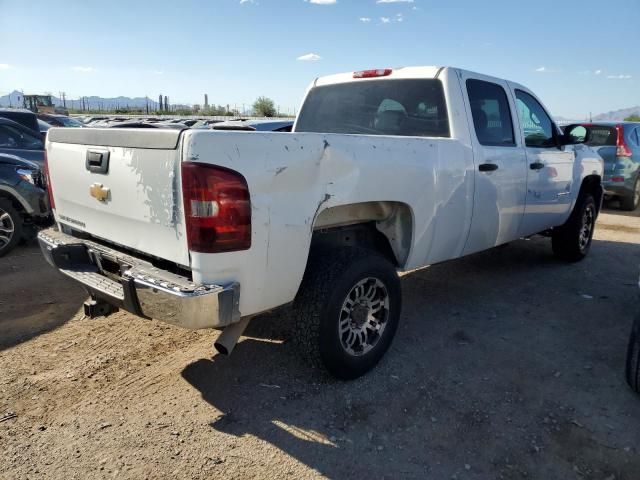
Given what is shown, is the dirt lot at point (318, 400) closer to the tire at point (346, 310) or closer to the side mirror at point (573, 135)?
the tire at point (346, 310)

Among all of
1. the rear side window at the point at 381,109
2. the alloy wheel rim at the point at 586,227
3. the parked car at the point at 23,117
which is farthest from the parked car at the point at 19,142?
the alloy wheel rim at the point at 586,227

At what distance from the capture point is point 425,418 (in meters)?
2.92

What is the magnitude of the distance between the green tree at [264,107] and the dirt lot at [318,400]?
4475 centimetres

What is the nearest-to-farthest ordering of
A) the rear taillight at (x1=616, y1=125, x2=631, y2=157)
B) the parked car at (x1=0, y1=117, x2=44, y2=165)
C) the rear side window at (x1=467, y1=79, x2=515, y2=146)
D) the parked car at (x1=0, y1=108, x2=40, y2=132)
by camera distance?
the rear side window at (x1=467, y1=79, x2=515, y2=146) → the parked car at (x1=0, y1=117, x2=44, y2=165) → the parked car at (x1=0, y1=108, x2=40, y2=132) → the rear taillight at (x1=616, y1=125, x2=631, y2=157)

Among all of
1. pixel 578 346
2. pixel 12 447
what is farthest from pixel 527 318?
pixel 12 447

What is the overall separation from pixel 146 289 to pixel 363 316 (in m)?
1.45

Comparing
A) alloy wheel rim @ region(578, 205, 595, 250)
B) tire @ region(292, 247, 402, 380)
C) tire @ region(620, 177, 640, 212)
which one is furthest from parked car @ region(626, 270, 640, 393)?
tire @ region(620, 177, 640, 212)

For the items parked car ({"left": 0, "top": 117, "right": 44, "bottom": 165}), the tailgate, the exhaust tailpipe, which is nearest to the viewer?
the tailgate

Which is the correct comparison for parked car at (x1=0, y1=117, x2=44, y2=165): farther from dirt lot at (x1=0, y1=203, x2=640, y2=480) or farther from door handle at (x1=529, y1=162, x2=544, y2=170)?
door handle at (x1=529, y1=162, x2=544, y2=170)

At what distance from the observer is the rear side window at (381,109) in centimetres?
394

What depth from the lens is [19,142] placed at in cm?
815

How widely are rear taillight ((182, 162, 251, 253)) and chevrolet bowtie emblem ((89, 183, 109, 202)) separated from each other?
Result: 786 mm

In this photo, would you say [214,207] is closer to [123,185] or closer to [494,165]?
[123,185]

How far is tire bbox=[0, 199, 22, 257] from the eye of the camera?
6105 millimetres
